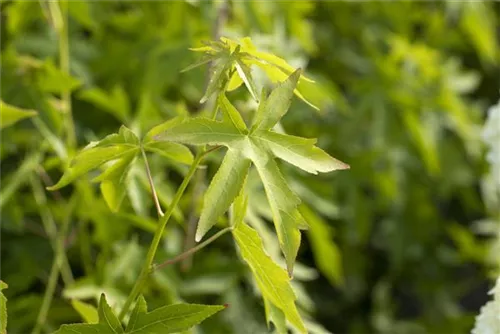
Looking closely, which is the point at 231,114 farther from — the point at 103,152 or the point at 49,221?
the point at 49,221

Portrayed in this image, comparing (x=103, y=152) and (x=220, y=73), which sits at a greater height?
(x=220, y=73)

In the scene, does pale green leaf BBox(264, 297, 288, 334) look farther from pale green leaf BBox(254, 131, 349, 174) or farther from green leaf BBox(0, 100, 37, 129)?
green leaf BBox(0, 100, 37, 129)

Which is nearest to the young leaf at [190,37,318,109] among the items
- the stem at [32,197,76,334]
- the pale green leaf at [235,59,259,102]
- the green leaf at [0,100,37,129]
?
the pale green leaf at [235,59,259,102]

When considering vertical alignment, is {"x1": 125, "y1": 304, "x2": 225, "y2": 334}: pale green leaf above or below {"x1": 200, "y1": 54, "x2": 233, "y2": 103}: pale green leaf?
below

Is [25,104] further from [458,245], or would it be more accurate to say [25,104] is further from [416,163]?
[458,245]

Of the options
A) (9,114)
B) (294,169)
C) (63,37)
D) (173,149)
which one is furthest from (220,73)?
(294,169)

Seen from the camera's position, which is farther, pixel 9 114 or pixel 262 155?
pixel 9 114

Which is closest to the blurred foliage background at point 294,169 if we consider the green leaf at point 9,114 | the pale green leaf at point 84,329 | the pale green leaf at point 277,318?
the green leaf at point 9,114
